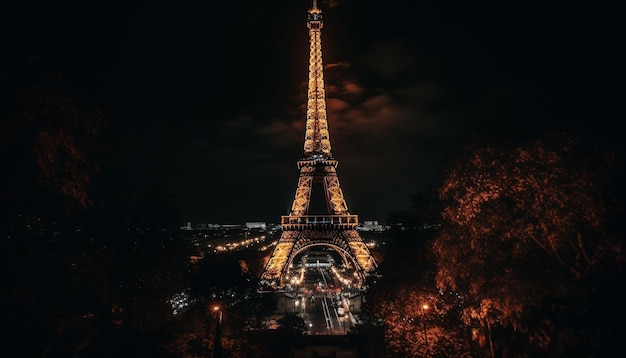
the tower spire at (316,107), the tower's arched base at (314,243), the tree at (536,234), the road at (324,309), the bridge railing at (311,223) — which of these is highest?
the tower spire at (316,107)

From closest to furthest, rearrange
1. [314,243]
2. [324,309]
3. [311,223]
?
[324,309] < [311,223] < [314,243]

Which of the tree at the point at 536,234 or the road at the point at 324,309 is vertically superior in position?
the road at the point at 324,309

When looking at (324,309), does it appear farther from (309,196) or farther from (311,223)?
(309,196)

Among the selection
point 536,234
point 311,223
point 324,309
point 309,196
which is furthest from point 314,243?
point 536,234

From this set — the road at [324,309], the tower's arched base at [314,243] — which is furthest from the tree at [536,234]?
the tower's arched base at [314,243]

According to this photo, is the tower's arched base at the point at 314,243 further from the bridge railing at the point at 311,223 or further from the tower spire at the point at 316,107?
the tower spire at the point at 316,107

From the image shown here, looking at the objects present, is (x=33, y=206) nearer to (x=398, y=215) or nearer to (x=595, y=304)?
(x=595, y=304)
